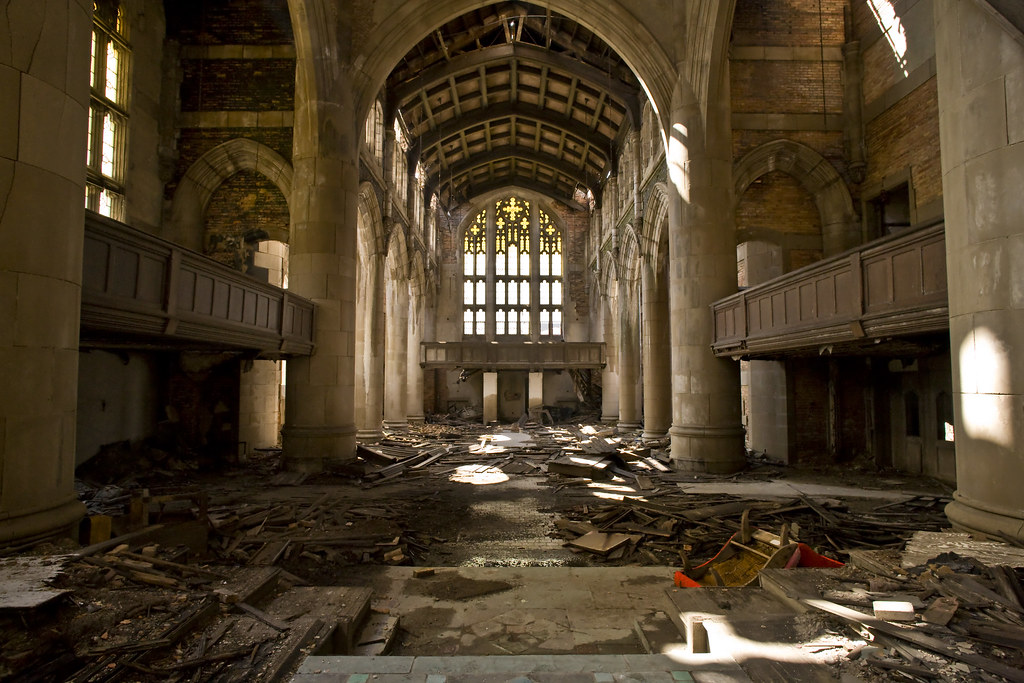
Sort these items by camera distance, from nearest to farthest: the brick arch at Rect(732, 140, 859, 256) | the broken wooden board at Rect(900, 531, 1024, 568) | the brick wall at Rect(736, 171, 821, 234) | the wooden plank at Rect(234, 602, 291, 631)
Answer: the wooden plank at Rect(234, 602, 291, 631) → the broken wooden board at Rect(900, 531, 1024, 568) → the brick arch at Rect(732, 140, 859, 256) → the brick wall at Rect(736, 171, 821, 234)

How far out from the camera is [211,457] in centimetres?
1295

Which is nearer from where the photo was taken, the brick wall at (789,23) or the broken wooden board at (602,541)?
the broken wooden board at (602,541)

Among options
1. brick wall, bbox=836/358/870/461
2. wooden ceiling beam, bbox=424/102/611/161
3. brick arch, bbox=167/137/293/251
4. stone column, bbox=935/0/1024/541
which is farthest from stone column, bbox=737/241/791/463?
brick arch, bbox=167/137/293/251

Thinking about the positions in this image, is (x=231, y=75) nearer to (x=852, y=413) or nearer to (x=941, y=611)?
(x=941, y=611)

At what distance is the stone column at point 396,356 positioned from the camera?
22266 mm

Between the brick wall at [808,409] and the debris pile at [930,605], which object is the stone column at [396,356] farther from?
the debris pile at [930,605]

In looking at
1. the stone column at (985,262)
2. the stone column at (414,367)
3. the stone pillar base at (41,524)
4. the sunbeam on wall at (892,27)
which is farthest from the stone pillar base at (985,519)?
the stone column at (414,367)

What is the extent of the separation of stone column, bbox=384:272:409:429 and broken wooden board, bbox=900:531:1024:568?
741 inches

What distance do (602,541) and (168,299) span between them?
616 centimetres

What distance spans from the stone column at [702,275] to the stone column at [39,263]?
418 inches

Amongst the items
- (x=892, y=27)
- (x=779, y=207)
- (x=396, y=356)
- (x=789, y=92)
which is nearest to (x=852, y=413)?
(x=779, y=207)

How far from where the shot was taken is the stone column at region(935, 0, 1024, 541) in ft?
16.2

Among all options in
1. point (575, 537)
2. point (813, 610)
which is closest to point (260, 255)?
point (575, 537)

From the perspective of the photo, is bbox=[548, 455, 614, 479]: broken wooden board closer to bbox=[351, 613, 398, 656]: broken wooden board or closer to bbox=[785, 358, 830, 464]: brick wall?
bbox=[785, 358, 830, 464]: brick wall
